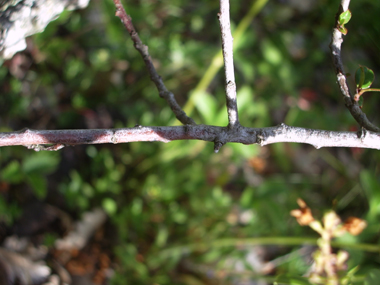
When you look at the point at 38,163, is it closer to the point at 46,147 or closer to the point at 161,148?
the point at 161,148

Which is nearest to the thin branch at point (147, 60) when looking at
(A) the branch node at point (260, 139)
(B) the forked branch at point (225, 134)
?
(B) the forked branch at point (225, 134)

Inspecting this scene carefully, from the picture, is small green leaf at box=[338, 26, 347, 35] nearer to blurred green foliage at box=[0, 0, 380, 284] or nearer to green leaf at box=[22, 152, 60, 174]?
blurred green foliage at box=[0, 0, 380, 284]

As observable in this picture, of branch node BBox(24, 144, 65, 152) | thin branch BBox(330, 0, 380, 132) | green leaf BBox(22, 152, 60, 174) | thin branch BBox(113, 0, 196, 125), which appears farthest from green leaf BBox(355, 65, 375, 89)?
green leaf BBox(22, 152, 60, 174)

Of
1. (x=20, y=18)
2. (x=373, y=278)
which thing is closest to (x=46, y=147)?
(x=20, y=18)

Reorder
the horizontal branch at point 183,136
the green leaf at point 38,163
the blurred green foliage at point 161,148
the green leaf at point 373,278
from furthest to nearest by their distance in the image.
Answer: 1. the blurred green foliage at point 161,148
2. the green leaf at point 38,163
3. the green leaf at point 373,278
4. the horizontal branch at point 183,136

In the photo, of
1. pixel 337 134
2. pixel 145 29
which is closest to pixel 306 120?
pixel 145 29

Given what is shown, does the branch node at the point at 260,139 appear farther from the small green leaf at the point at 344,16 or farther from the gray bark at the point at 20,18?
the gray bark at the point at 20,18

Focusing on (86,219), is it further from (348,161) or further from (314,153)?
(348,161)
